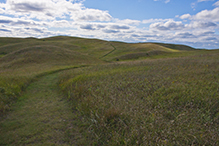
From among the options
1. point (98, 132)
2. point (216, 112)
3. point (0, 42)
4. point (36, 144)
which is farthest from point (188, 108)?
point (0, 42)

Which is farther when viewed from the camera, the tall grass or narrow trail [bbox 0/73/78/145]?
narrow trail [bbox 0/73/78/145]

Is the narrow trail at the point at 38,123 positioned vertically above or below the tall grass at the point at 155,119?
below

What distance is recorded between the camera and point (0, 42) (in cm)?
7169

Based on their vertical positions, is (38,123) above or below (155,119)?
below

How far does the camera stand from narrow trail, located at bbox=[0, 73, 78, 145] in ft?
17.8

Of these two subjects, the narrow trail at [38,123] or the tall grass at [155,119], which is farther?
the narrow trail at [38,123]

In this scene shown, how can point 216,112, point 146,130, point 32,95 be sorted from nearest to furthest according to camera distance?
point 146,130 → point 216,112 → point 32,95

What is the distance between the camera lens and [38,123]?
259 inches

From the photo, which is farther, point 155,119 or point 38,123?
point 38,123

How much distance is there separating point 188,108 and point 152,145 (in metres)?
3.41

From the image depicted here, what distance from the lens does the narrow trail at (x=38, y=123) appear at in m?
5.41

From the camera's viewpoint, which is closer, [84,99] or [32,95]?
[84,99]

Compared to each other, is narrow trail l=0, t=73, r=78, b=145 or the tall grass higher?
the tall grass

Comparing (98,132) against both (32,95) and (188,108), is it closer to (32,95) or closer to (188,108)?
(188,108)
